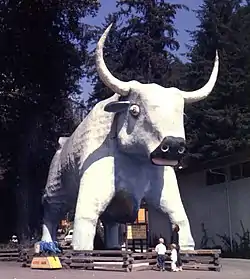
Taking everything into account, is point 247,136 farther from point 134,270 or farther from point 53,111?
point 134,270

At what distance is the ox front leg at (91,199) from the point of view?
1617 centimetres

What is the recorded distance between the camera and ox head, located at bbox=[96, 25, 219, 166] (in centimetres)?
1516

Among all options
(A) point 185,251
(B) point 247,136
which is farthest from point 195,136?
(A) point 185,251

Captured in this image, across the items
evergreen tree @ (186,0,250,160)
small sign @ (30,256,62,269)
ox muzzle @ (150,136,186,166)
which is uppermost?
evergreen tree @ (186,0,250,160)

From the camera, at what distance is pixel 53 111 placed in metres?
26.4

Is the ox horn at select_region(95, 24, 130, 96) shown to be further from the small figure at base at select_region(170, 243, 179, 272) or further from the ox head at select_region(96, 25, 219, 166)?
the small figure at base at select_region(170, 243, 179, 272)

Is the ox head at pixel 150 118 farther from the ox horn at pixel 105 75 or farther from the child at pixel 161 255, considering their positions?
the child at pixel 161 255

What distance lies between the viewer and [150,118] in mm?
15617

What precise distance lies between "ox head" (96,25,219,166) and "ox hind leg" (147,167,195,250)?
4.62ft

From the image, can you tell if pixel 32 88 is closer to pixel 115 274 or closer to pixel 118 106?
pixel 118 106

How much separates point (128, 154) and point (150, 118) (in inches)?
68.7

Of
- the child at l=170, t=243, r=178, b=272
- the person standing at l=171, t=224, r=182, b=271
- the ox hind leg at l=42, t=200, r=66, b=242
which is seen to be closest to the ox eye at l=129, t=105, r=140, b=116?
the person standing at l=171, t=224, r=182, b=271

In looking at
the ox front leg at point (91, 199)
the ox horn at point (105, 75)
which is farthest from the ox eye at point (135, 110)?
the ox front leg at point (91, 199)

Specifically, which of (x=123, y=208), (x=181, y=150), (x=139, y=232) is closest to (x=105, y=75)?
(x=181, y=150)
